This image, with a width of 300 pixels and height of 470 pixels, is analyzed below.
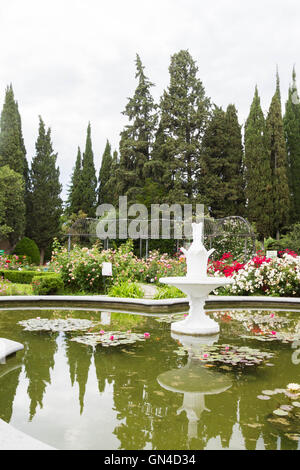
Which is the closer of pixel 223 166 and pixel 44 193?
pixel 223 166

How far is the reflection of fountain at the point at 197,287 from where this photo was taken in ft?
17.7

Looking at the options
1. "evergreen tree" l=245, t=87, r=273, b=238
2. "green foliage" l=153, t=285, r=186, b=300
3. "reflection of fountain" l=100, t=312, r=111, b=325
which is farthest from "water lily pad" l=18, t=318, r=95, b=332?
"evergreen tree" l=245, t=87, r=273, b=238

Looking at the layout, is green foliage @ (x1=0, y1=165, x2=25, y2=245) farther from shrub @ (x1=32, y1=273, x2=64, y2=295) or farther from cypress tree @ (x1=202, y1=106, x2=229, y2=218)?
shrub @ (x1=32, y1=273, x2=64, y2=295)

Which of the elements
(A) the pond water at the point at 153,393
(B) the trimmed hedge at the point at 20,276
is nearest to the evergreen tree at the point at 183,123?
(B) the trimmed hedge at the point at 20,276

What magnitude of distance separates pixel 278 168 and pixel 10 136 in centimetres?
1563

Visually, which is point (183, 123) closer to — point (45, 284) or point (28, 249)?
point (28, 249)

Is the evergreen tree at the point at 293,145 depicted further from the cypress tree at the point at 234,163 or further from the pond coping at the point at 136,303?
the pond coping at the point at 136,303

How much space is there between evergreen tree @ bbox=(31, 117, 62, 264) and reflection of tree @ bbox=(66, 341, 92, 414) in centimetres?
1988

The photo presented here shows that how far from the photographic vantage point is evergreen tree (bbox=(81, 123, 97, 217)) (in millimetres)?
27284

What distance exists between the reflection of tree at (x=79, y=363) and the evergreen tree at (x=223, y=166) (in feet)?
57.4

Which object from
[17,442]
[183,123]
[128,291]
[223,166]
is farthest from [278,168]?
[17,442]

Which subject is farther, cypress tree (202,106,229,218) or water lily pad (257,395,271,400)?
cypress tree (202,106,229,218)

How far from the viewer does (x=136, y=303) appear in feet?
24.4

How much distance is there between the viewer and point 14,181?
69.2 feet
